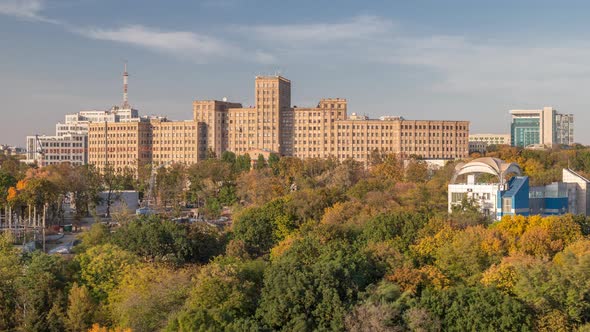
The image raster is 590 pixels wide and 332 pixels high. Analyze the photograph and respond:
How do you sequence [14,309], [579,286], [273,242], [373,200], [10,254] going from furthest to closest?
[373,200]
[273,242]
[10,254]
[14,309]
[579,286]

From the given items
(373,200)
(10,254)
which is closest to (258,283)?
(10,254)

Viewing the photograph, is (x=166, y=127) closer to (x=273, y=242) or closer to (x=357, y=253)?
(x=273, y=242)

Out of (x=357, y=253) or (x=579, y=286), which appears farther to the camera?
(x=357, y=253)

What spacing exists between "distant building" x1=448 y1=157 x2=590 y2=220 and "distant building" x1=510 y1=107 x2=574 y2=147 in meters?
133

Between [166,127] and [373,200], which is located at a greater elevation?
[166,127]

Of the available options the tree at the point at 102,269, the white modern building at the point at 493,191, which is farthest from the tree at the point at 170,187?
the tree at the point at 102,269

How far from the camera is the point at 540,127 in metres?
190

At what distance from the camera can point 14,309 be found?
1358 inches

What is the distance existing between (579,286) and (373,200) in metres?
23.2

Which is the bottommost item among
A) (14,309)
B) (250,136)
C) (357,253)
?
(14,309)

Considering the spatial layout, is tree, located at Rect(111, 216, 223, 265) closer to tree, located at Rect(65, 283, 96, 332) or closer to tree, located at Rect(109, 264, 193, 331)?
tree, located at Rect(109, 264, 193, 331)

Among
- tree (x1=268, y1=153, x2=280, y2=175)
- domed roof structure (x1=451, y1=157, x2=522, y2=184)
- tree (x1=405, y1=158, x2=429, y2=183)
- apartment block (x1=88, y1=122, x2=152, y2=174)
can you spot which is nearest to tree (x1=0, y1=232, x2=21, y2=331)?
domed roof structure (x1=451, y1=157, x2=522, y2=184)

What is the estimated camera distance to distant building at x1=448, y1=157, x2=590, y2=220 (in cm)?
5172

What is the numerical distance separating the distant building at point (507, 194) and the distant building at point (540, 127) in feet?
435
